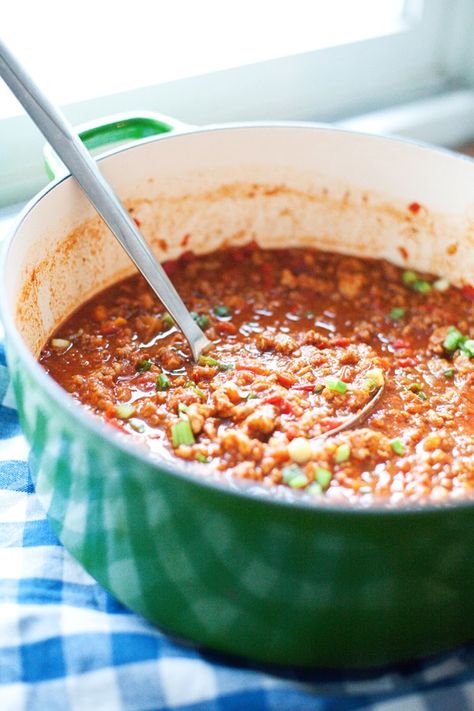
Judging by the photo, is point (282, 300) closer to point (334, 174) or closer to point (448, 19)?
point (334, 174)

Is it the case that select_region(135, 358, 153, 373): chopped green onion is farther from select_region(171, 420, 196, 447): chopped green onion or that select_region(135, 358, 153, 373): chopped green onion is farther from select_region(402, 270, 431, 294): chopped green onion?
select_region(402, 270, 431, 294): chopped green onion

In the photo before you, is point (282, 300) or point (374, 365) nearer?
point (374, 365)

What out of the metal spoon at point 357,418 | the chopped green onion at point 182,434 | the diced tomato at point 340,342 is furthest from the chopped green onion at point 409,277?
the chopped green onion at point 182,434

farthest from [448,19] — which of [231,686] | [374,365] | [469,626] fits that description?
[231,686]

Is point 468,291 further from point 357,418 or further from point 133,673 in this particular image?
point 133,673

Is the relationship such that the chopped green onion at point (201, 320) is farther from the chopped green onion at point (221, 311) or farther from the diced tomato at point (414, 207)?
the diced tomato at point (414, 207)

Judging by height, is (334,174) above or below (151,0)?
below
